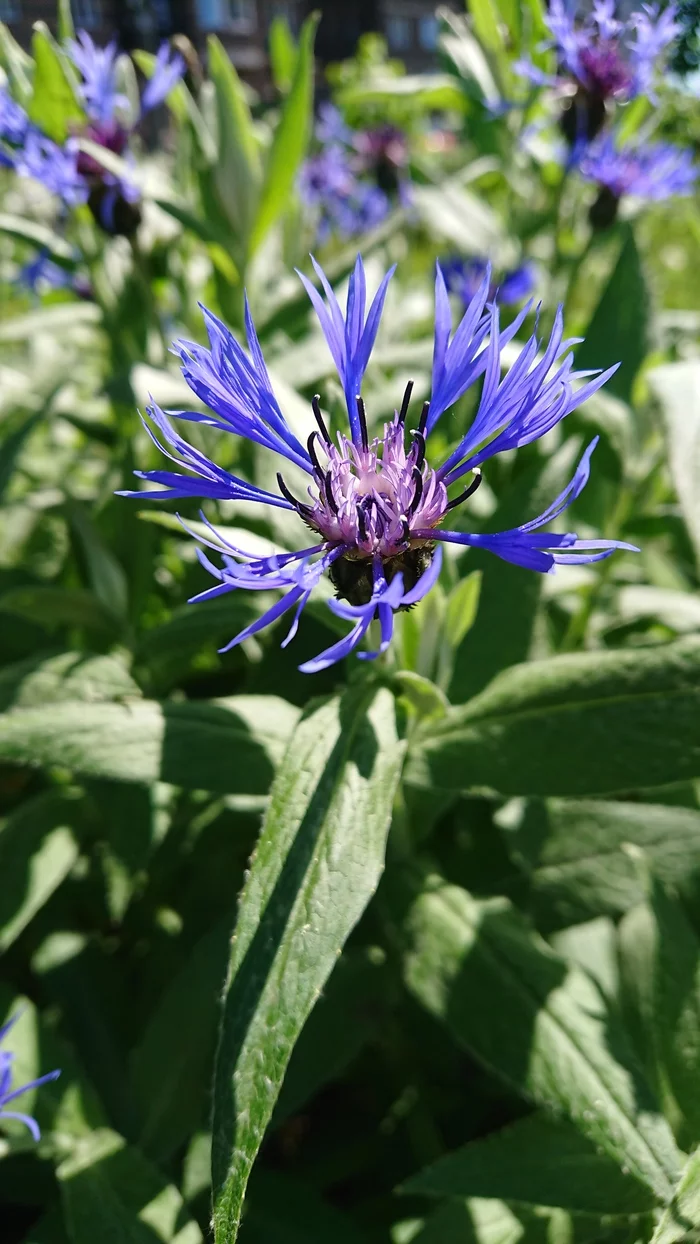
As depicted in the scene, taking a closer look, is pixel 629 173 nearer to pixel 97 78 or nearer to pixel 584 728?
pixel 97 78

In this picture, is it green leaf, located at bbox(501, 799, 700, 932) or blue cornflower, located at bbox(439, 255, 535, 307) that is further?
blue cornflower, located at bbox(439, 255, 535, 307)

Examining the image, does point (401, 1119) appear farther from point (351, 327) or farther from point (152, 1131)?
point (351, 327)

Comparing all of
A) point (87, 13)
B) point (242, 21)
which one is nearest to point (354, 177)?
point (87, 13)

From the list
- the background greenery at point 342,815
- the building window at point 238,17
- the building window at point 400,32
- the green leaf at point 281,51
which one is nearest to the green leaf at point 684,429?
the background greenery at point 342,815

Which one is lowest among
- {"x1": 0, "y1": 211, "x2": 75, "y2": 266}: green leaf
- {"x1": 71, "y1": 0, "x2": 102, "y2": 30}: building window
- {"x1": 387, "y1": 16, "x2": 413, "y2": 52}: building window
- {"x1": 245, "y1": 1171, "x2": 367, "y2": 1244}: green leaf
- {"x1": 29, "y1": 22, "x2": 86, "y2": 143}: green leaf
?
{"x1": 245, "y1": 1171, "x2": 367, "y2": 1244}: green leaf

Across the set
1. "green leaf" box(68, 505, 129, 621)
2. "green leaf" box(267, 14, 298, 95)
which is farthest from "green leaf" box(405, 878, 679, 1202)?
"green leaf" box(267, 14, 298, 95)

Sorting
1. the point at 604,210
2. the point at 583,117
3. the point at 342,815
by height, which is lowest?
the point at 342,815

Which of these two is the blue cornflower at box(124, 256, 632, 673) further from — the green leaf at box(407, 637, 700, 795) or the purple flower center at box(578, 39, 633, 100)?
the purple flower center at box(578, 39, 633, 100)
